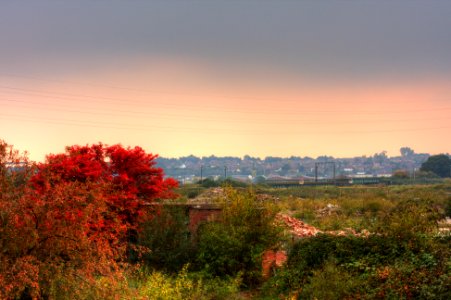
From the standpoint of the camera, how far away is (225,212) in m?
18.7

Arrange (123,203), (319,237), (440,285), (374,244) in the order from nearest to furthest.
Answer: (440,285), (374,244), (319,237), (123,203)

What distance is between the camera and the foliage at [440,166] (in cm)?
10219

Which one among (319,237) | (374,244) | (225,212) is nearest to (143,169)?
(225,212)

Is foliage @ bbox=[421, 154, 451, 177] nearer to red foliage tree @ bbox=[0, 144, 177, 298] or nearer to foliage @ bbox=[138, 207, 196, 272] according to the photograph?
foliage @ bbox=[138, 207, 196, 272]

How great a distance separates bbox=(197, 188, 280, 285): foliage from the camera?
1752 cm

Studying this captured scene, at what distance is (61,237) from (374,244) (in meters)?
8.20

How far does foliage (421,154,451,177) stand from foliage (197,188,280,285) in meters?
89.6

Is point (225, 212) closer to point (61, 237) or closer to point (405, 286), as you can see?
point (405, 286)

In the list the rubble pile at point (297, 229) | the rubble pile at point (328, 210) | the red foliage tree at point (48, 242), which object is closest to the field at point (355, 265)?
the rubble pile at point (297, 229)

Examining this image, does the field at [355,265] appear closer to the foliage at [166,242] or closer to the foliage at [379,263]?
the foliage at [379,263]

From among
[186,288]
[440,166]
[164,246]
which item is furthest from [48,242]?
[440,166]

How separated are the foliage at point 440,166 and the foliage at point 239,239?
89614 mm

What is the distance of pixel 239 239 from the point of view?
17.7 m

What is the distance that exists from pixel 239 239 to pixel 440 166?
92501 mm
